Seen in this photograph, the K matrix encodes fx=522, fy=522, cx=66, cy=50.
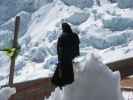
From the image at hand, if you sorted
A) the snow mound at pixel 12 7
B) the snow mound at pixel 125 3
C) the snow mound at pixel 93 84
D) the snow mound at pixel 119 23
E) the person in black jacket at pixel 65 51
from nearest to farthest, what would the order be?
the snow mound at pixel 93 84, the person in black jacket at pixel 65 51, the snow mound at pixel 119 23, the snow mound at pixel 125 3, the snow mound at pixel 12 7

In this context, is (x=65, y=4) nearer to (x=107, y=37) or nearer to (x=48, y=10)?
(x=48, y=10)

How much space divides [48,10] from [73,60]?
62.9 meters

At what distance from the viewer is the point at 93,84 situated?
5.49 meters

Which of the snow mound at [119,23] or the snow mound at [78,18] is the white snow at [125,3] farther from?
the snow mound at [78,18]

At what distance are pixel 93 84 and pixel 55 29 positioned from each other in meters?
55.9

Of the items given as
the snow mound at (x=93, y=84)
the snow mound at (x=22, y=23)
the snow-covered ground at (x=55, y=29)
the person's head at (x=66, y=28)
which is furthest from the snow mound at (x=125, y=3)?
the snow mound at (x=93, y=84)

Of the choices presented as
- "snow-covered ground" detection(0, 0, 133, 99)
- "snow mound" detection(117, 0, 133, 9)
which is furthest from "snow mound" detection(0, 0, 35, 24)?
"snow mound" detection(117, 0, 133, 9)

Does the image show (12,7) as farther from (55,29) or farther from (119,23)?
(119,23)

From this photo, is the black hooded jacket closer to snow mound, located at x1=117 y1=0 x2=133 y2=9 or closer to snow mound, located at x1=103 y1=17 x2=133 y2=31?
snow mound, located at x1=103 y1=17 x2=133 y2=31

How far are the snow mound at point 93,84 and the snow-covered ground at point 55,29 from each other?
37367 millimetres

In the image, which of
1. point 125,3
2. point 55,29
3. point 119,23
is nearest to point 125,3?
point 125,3

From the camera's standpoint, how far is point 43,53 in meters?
55.9

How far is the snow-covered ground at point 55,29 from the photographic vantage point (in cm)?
5050

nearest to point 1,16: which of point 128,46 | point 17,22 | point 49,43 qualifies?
point 49,43
